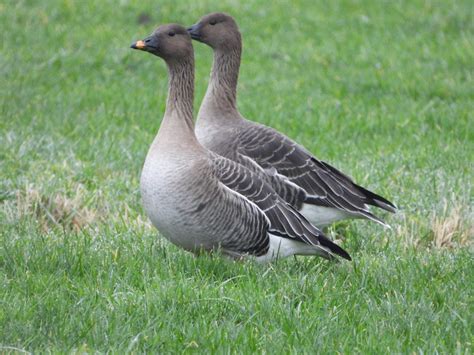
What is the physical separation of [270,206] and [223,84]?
5.74ft

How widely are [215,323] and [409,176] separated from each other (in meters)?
4.08

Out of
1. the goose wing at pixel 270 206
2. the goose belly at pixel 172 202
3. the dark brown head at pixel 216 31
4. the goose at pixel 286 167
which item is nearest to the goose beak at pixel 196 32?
the dark brown head at pixel 216 31

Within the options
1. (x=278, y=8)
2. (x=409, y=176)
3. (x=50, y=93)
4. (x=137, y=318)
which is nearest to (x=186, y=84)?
(x=137, y=318)

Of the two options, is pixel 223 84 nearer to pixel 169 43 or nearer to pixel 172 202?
pixel 169 43

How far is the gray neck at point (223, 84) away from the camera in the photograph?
303 inches

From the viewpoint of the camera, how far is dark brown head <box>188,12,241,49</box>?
7.97m

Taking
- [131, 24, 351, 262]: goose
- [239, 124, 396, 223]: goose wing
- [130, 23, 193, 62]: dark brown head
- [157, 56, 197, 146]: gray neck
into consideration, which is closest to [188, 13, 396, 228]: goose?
[239, 124, 396, 223]: goose wing

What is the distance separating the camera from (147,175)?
6.02m

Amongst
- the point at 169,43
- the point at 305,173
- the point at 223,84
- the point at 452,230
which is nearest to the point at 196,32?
the point at 223,84

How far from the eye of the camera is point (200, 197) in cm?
598

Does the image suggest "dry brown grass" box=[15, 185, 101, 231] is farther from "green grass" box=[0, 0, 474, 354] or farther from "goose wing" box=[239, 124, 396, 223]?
"goose wing" box=[239, 124, 396, 223]

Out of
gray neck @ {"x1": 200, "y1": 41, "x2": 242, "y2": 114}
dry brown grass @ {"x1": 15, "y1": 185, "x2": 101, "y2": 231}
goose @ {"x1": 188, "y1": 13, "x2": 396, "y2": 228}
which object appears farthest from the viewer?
gray neck @ {"x1": 200, "y1": 41, "x2": 242, "y2": 114}

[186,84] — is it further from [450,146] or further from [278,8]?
[278,8]

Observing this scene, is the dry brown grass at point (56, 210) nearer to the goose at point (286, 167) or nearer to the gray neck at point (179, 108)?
the goose at point (286, 167)
